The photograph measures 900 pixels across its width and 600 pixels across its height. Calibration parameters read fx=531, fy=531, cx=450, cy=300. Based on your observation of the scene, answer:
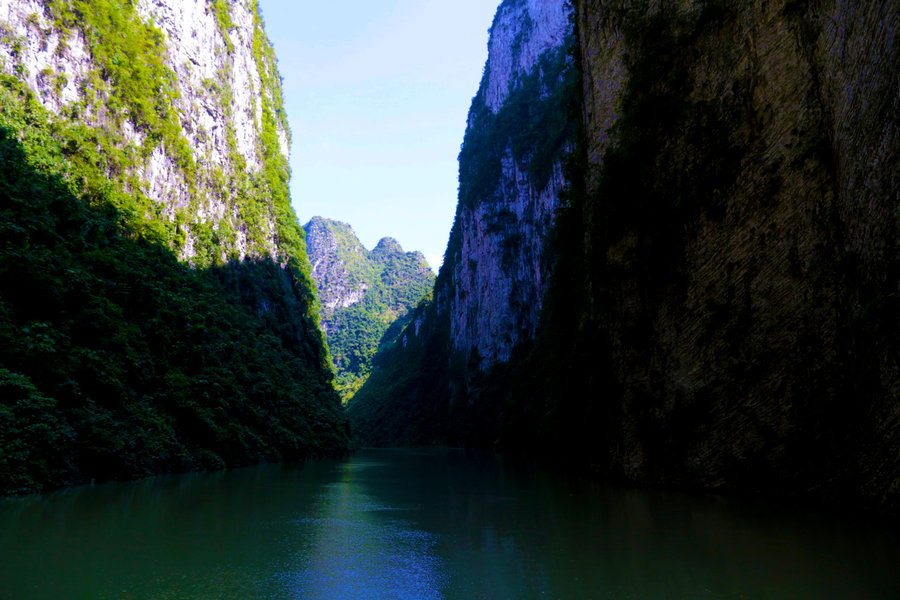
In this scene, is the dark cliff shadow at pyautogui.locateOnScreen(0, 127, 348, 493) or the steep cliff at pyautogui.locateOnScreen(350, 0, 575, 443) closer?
the dark cliff shadow at pyautogui.locateOnScreen(0, 127, 348, 493)

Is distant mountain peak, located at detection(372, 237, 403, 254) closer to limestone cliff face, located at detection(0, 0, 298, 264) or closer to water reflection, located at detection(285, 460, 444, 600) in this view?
limestone cliff face, located at detection(0, 0, 298, 264)

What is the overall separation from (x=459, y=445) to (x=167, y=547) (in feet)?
192

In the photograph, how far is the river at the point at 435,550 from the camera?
5438 millimetres

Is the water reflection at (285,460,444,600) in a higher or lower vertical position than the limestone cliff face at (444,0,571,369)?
lower

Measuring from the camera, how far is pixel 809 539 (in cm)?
747

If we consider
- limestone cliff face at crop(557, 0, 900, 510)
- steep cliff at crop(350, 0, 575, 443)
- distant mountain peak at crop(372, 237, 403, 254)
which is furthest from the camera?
distant mountain peak at crop(372, 237, 403, 254)

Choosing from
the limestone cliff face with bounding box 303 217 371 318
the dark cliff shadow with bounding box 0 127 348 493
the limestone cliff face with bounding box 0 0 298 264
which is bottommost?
the dark cliff shadow with bounding box 0 127 348 493

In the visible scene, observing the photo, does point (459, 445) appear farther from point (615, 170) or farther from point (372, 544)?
point (372, 544)

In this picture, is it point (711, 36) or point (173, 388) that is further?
point (173, 388)

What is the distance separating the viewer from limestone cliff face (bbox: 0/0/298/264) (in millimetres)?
27391

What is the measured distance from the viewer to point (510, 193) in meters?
60.9

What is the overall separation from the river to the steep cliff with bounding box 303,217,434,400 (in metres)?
103

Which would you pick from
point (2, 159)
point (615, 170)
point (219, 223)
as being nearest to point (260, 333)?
point (219, 223)

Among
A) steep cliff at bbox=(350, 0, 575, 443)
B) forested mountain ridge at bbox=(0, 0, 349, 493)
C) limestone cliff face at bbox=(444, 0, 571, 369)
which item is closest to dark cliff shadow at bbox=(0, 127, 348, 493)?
forested mountain ridge at bbox=(0, 0, 349, 493)
